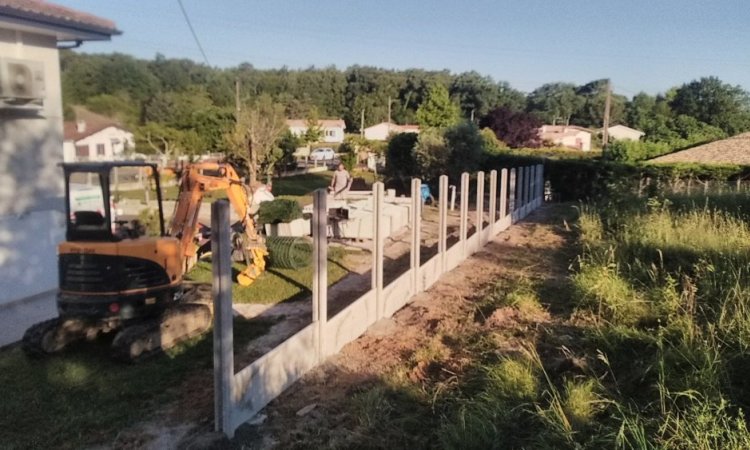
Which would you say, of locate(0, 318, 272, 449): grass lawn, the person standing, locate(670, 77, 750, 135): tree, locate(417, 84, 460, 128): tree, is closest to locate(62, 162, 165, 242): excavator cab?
locate(0, 318, 272, 449): grass lawn

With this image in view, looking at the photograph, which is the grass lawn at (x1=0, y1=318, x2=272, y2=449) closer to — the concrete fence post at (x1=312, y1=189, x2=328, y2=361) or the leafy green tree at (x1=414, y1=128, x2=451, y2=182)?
the concrete fence post at (x1=312, y1=189, x2=328, y2=361)

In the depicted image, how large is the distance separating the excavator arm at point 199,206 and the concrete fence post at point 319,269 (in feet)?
8.27

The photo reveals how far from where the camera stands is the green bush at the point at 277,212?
49.8ft

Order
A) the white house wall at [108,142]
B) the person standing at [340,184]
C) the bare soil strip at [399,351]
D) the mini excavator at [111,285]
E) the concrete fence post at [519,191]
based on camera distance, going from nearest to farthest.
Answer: the bare soil strip at [399,351]
the mini excavator at [111,285]
the person standing at [340,184]
the concrete fence post at [519,191]
the white house wall at [108,142]

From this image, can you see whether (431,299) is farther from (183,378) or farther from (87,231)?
(87,231)

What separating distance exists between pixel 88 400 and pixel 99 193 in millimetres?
2604

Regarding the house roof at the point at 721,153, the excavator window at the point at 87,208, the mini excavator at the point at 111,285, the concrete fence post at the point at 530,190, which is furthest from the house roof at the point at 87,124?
the house roof at the point at 721,153

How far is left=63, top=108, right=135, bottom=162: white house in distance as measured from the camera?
58.9 ft

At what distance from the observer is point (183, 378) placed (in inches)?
252

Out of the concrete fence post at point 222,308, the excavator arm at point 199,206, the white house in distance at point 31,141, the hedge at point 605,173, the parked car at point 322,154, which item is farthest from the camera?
the parked car at point 322,154

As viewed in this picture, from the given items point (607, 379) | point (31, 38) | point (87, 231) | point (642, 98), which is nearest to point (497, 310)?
point (607, 379)

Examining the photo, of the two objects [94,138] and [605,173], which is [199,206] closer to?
[94,138]

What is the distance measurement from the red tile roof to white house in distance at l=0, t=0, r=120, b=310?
16 mm

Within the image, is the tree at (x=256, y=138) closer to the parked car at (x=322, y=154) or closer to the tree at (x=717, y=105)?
the parked car at (x=322, y=154)
